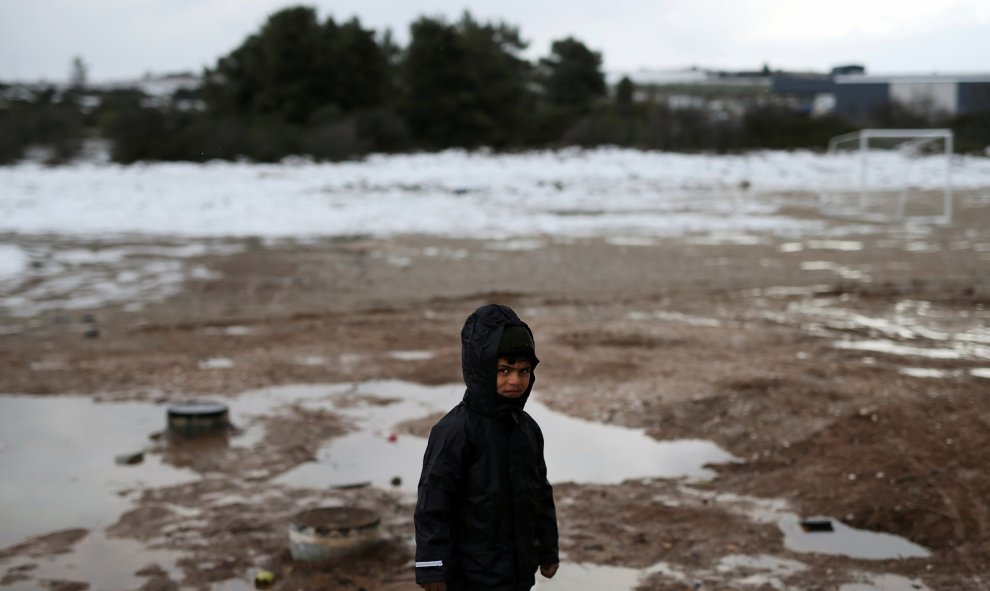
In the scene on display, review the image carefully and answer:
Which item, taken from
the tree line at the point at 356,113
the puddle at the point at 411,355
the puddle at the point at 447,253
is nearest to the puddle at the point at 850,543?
the puddle at the point at 411,355

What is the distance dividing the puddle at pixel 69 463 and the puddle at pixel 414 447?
2.70 ft

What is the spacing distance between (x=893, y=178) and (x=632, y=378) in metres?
29.2

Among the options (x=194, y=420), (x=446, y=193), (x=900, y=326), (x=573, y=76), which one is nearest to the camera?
(x=194, y=420)

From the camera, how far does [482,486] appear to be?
338 centimetres

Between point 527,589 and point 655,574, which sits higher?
point 527,589

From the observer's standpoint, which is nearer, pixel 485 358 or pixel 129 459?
pixel 485 358

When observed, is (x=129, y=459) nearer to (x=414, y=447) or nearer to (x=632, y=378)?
(x=414, y=447)

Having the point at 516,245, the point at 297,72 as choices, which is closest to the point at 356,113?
the point at 297,72

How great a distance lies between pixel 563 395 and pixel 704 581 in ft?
11.9

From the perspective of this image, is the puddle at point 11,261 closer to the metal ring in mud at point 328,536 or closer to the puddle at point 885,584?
the metal ring in mud at point 328,536

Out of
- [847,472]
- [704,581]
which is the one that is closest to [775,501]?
[847,472]

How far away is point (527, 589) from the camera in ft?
11.3

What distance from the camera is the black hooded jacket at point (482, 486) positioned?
3.33 m

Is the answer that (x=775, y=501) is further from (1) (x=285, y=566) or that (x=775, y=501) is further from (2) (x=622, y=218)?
(2) (x=622, y=218)
